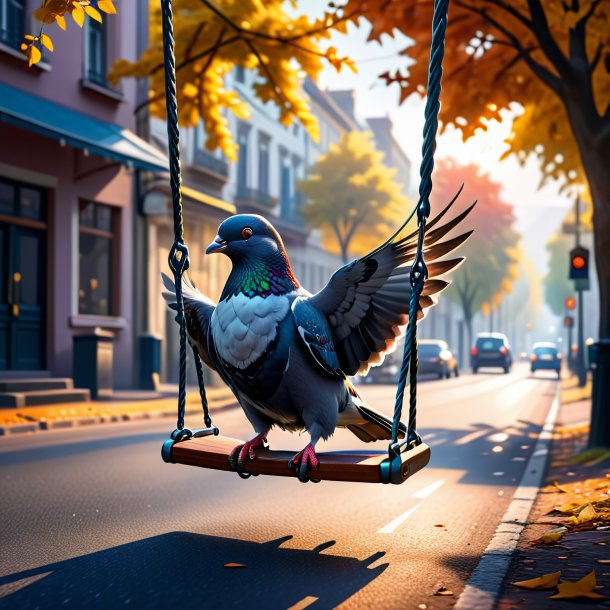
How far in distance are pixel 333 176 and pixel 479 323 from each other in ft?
222

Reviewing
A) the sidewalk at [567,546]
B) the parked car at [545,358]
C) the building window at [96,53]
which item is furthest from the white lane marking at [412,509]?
the parked car at [545,358]

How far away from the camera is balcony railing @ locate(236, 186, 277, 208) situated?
33875 mm

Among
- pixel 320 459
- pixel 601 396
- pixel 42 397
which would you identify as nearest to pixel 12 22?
pixel 42 397

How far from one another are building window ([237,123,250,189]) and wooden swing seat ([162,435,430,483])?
99.9 ft

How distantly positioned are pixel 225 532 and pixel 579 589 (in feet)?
7.90

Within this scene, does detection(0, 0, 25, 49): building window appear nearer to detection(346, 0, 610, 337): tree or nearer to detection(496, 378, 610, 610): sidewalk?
detection(346, 0, 610, 337): tree

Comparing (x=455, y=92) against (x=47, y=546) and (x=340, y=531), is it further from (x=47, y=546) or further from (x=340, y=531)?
(x=47, y=546)

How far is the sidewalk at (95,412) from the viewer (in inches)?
496

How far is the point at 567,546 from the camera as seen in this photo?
5164 millimetres

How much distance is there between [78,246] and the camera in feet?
63.9

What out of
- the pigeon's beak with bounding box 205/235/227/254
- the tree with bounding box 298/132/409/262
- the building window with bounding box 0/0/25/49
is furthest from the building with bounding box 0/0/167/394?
the tree with bounding box 298/132/409/262

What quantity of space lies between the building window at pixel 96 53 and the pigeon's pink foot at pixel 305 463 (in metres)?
17.1

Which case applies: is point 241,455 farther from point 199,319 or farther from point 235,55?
point 235,55

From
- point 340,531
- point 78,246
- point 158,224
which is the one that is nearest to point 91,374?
point 78,246
